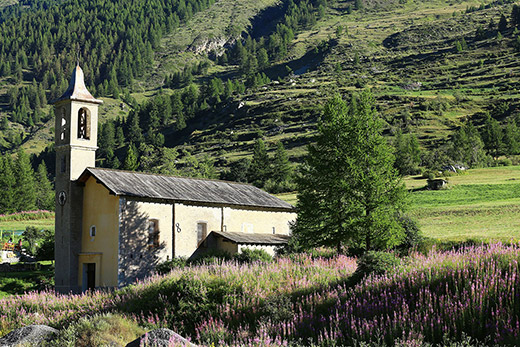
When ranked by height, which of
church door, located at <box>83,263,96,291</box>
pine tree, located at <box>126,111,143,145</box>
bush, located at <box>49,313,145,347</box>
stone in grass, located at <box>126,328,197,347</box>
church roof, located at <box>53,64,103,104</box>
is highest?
pine tree, located at <box>126,111,143,145</box>

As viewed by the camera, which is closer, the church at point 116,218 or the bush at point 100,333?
the bush at point 100,333

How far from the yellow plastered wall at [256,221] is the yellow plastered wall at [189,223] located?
1.31m

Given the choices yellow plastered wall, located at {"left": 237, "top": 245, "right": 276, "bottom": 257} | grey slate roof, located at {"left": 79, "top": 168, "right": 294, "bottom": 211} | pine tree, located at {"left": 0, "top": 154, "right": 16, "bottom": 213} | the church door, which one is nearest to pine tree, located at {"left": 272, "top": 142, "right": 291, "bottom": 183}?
pine tree, located at {"left": 0, "top": 154, "right": 16, "bottom": 213}

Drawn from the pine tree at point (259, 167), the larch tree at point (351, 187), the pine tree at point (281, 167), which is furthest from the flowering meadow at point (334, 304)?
the pine tree at point (259, 167)

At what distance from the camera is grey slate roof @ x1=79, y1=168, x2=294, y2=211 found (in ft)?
107

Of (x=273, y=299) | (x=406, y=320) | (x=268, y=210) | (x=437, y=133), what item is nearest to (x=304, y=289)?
(x=273, y=299)

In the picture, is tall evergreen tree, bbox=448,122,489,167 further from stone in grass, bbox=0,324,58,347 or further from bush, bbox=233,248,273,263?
stone in grass, bbox=0,324,58,347

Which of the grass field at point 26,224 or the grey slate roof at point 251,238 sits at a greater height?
the grey slate roof at point 251,238

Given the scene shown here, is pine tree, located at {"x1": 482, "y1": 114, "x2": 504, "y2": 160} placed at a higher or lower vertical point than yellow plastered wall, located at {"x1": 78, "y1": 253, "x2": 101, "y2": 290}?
higher

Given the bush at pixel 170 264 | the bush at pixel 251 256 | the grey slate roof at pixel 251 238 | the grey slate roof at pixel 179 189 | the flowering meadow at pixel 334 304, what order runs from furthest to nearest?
the grey slate roof at pixel 251 238, the grey slate roof at pixel 179 189, the bush at pixel 170 264, the bush at pixel 251 256, the flowering meadow at pixel 334 304

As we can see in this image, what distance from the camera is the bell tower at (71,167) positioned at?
110ft

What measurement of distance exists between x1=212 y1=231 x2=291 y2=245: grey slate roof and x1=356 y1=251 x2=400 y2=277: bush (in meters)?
21.3

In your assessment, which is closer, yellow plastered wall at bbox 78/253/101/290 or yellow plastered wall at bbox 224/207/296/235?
yellow plastered wall at bbox 78/253/101/290

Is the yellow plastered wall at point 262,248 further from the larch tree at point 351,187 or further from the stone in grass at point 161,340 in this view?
the stone in grass at point 161,340
